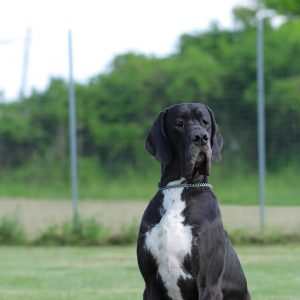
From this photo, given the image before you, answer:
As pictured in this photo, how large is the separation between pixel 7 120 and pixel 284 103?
148 inches

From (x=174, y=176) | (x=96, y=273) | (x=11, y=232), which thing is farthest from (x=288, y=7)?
(x=174, y=176)

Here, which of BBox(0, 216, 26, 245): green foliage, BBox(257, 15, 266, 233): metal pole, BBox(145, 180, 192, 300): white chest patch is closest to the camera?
BBox(145, 180, 192, 300): white chest patch

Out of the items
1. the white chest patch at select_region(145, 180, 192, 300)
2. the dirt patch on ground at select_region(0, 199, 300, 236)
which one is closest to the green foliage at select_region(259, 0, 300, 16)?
the dirt patch on ground at select_region(0, 199, 300, 236)

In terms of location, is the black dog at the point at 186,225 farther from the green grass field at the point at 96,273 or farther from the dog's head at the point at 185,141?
the green grass field at the point at 96,273

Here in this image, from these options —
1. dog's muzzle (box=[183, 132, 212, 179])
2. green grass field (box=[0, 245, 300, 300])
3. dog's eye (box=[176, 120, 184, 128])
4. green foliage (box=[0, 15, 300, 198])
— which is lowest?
green grass field (box=[0, 245, 300, 300])

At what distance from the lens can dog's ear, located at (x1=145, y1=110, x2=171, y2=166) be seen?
541cm

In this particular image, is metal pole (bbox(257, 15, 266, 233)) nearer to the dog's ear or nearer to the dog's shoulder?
the dog's ear

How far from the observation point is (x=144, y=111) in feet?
42.8

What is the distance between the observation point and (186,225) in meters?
5.21

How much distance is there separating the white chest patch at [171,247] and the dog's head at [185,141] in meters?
0.29

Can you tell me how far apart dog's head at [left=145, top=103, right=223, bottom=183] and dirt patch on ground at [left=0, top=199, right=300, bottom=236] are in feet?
23.7

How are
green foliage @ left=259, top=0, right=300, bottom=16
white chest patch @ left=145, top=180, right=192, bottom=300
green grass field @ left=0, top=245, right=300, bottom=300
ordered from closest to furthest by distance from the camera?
white chest patch @ left=145, top=180, right=192, bottom=300 < green grass field @ left=0, top=245, right=300, bottom=300 < green foliage @ left=259, top=0, right=300, bottom=16

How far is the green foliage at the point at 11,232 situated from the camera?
12.8m

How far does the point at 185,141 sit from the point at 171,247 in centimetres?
59
